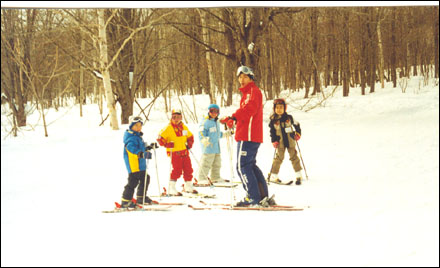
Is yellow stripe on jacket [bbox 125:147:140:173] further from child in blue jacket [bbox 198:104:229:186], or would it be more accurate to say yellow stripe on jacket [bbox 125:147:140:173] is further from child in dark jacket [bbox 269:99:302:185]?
child in dark jacket [bbox 269:99:302:185]

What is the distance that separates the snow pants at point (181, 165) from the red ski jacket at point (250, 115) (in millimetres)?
503

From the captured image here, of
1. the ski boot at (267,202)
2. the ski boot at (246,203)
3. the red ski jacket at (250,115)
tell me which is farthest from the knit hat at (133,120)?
the ski boot at (267,202)

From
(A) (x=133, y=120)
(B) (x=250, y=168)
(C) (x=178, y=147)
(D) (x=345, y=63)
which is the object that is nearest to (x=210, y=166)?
(C) (x=178, y=147)

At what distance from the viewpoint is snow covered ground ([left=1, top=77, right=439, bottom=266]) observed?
204cm

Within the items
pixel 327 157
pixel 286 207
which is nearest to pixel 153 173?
pixel 286 207

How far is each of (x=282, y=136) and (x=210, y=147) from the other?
1.82 ft

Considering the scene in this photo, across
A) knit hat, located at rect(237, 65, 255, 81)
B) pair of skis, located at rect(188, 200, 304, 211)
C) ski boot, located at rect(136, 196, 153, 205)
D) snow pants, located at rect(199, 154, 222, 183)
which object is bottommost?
pair of skis, located at rect(188, 200, 304, 211)

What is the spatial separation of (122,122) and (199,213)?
2.62ft

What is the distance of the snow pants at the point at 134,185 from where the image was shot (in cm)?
244

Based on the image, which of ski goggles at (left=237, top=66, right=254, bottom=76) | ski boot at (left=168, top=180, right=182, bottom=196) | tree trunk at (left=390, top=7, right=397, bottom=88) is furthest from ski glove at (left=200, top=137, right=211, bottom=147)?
tree trunk at (left=390, top=7, right=397, bottom=88)

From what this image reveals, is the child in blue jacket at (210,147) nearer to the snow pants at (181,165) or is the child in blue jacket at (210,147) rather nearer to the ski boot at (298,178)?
the snow pants at (181,165)

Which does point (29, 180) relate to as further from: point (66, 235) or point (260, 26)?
point (260, 26)

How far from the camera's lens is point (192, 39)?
8.45 ft

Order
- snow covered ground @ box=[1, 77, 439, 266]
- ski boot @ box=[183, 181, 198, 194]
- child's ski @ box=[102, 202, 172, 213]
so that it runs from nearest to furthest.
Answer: snow covered ground @ box=[1, 77, 439, 266] → child's ski @ box=[102, 202, 172, 213] → ski boot @ box=[183, 181, 198, 194]
